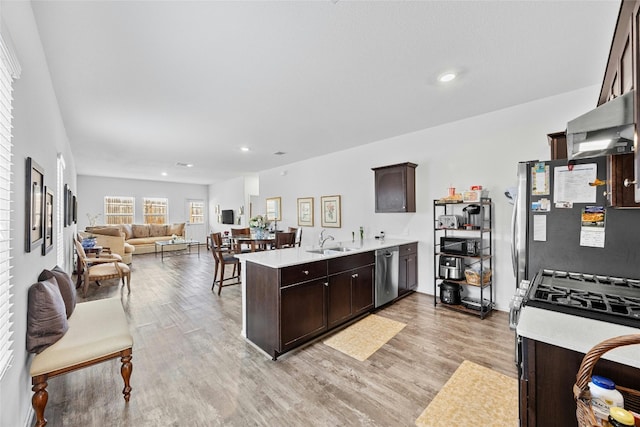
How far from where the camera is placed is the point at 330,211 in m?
5.78

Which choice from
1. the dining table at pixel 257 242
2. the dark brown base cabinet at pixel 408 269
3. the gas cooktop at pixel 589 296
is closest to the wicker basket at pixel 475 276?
the dark brown base cabinet at pixel 408 269

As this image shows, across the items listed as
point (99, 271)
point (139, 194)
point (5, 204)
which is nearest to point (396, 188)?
point (5, 204)

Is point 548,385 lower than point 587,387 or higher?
lower

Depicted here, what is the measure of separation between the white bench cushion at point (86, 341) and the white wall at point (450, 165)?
154 inches

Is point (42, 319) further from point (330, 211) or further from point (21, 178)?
point (330, 211)

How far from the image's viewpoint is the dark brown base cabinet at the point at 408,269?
403 cm

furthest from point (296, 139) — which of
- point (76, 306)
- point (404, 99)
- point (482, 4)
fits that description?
point (76, 306)

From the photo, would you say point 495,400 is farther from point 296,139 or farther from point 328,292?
point 296,139

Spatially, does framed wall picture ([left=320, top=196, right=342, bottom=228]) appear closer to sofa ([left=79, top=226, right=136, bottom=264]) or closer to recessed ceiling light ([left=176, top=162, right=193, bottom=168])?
recessed ceiling light ([left=176, top=162, right=193, bottom=168])

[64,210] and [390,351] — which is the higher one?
[64,210]

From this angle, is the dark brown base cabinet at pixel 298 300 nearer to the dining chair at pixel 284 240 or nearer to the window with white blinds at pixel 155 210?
the dining chair at pixel 284 240

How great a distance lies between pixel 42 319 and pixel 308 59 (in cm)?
273

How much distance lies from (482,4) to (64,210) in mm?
5652

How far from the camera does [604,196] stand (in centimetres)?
178
